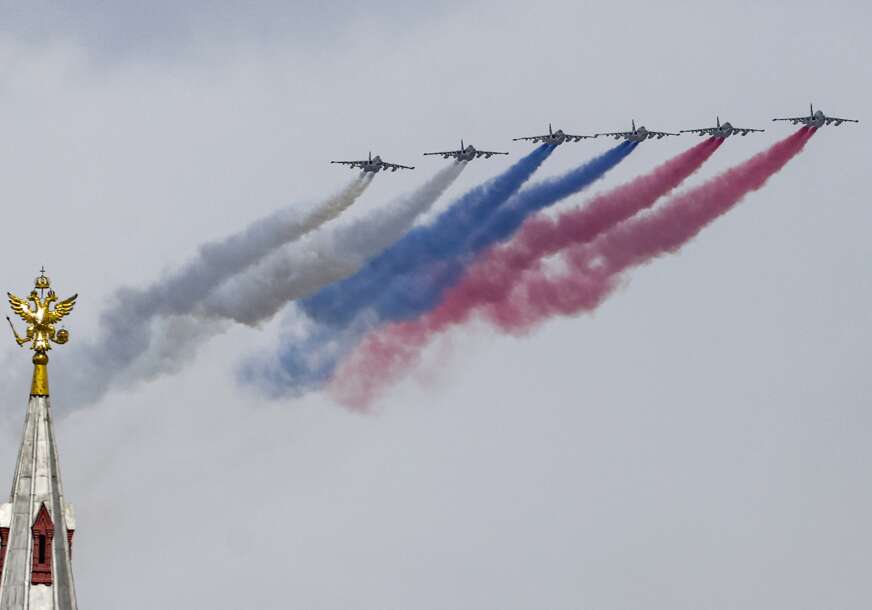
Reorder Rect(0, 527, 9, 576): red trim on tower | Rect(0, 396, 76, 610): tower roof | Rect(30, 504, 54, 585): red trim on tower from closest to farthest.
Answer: Rect(0, 396, 76, 610): tower roof, Rect(30, 504, 54, 585): red trim on tower, Rect(0, 527, 9, 576): red trim on tower

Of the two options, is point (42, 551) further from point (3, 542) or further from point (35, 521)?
point (3, 542)

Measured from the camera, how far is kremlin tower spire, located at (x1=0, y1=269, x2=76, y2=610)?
114 meters

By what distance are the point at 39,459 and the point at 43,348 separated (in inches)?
197

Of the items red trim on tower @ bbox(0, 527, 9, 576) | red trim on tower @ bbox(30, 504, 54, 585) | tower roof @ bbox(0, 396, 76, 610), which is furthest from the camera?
red trim on tower @ bbox(0, 527, 9, 576)

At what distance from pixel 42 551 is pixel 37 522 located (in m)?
1.38

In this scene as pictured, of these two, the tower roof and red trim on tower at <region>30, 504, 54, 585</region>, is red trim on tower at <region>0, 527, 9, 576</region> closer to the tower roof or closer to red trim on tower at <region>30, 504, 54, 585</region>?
the tower roof

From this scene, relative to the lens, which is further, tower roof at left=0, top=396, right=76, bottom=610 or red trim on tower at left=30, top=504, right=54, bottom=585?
red trim on tower at left=30, top=504, right=54, bottom=585

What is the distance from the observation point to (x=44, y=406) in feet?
386

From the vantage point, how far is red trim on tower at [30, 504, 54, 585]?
374ft

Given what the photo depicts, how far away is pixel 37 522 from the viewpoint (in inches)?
4540

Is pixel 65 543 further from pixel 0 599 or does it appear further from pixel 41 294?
pixel 41 294

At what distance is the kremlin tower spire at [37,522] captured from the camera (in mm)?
113750

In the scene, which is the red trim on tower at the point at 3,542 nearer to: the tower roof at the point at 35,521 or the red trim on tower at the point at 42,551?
the tower roof at the point at 35,521

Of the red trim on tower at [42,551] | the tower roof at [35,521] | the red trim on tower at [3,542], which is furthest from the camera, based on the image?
the red trim on tower at [3,542]
